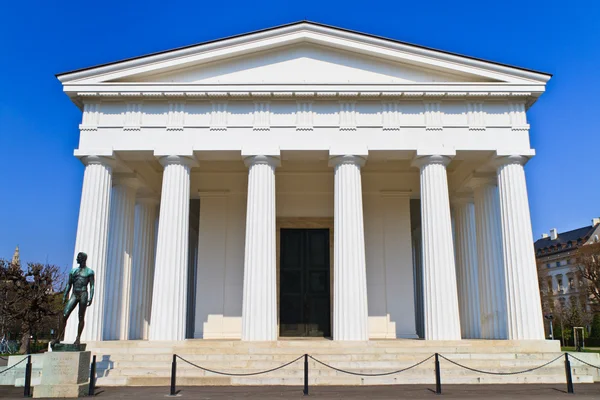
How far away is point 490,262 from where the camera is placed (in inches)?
943

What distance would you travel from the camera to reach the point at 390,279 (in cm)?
2594

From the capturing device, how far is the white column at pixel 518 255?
19750mm

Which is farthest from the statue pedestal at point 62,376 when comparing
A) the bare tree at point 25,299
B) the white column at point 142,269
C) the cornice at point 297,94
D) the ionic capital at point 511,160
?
the bare tree at point 25,299

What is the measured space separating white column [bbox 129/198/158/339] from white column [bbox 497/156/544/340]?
54.5 ft

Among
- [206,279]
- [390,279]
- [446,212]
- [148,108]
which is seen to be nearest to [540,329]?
[446,212]

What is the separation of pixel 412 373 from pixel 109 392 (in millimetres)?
8712

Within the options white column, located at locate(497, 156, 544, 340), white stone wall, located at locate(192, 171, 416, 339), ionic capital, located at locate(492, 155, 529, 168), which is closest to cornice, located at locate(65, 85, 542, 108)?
ionic capital, located at locate(492, 155, 529, 168)

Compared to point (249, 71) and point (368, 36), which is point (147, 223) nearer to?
point (249, 71)

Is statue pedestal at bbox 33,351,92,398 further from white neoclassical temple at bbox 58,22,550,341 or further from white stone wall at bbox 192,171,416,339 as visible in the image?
white stone wall at bbox 192,171,416,339

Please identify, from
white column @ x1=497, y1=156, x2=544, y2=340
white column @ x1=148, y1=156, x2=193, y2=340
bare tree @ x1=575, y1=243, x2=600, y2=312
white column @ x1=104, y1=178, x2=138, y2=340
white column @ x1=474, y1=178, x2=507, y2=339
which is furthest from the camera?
bare tree @ x1=575, y1=243, x2=600, y2=312

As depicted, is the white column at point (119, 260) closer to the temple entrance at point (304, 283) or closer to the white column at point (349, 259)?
the temple entrance at point (304, 283)

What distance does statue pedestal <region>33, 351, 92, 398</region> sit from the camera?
13297 mm

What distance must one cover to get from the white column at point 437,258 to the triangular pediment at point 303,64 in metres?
3.82

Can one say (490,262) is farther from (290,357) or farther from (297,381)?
(297,381)
